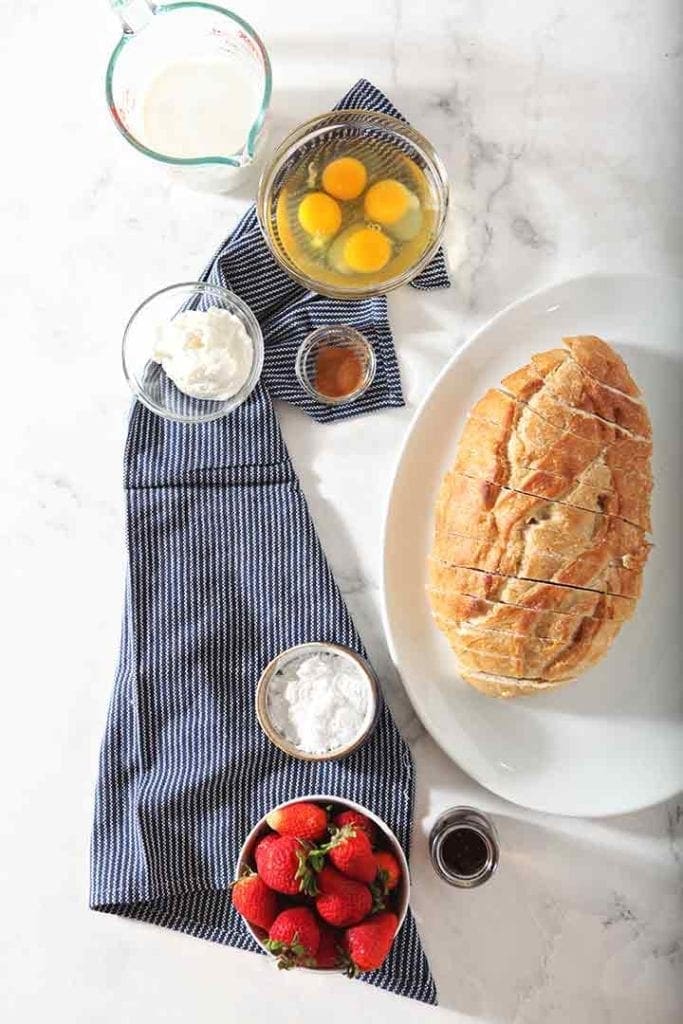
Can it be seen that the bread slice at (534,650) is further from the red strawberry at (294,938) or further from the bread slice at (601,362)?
the red strawberry at (294,938)

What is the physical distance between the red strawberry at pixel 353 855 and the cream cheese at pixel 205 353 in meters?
0.90

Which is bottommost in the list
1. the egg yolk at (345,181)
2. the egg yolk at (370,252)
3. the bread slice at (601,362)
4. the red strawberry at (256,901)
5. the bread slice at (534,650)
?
the red strawberry at (256,901)

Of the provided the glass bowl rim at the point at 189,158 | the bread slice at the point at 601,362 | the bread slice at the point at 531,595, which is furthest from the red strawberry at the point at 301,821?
the glass bowl rim at the point at 189,158

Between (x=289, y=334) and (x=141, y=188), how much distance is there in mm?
476

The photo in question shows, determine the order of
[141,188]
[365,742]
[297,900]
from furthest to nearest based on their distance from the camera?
1. [141,188]
2. [365,742]
3. [297,900]

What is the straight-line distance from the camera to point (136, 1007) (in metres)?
2.29

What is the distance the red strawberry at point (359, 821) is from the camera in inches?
81.9

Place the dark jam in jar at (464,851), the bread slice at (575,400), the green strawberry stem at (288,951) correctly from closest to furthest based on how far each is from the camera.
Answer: the green strawberry stem at (288,951)
the bread slice at (575,400)
the dark jam in jar at (464,851)

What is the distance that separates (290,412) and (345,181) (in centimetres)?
49

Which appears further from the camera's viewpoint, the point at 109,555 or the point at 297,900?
the point at 109,555

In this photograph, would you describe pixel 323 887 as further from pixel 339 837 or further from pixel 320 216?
pixel 320 216

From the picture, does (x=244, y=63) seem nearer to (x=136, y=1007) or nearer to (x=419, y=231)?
(x=419, y=231)

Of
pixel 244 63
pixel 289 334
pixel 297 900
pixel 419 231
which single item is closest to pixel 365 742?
pixel 297 900

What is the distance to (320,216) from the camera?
7.25 ft
